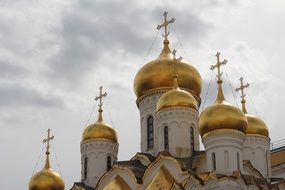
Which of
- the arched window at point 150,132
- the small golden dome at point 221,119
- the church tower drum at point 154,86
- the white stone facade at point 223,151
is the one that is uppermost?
the church tower drum at point 154,86

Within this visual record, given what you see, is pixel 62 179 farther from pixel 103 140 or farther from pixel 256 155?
pixel 256 155

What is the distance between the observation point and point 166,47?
26.5 m

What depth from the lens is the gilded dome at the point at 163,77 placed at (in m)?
24.6

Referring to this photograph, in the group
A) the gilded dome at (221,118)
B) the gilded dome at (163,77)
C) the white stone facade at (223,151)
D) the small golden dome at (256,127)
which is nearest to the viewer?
the white stone facade at (223,151)

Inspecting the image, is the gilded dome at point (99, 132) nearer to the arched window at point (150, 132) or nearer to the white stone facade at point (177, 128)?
the arched window at point (150, 132)

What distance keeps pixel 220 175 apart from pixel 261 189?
168 cm

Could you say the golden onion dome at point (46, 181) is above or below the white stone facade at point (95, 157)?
below

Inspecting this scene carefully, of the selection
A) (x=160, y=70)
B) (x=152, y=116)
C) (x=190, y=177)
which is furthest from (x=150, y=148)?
(x=190, y=177)

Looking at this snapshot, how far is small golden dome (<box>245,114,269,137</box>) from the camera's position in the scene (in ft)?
80.2

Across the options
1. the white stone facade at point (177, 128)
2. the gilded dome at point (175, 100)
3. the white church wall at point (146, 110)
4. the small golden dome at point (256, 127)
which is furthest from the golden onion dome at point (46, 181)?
the small golden dome at point (256, 127)

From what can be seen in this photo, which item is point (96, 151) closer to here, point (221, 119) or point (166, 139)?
point (166, 139)

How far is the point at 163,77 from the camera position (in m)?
24.6

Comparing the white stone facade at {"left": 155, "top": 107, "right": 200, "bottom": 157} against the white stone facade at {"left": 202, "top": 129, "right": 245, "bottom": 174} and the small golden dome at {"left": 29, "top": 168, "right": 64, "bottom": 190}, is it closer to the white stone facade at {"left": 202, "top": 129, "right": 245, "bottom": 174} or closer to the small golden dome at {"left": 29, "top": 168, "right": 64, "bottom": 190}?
the white stone facade at {"left": 202, "top": 129, "right": 245, "bottom": 174}

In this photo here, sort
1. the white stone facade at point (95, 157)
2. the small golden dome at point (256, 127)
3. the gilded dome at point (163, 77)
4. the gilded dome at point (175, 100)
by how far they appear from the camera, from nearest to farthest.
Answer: the gilded dome at point (175, 100) < the small golden dome at point (256, 127) < the gilded dome at point (163, 77) < the white stone facade at point (95, 157)
